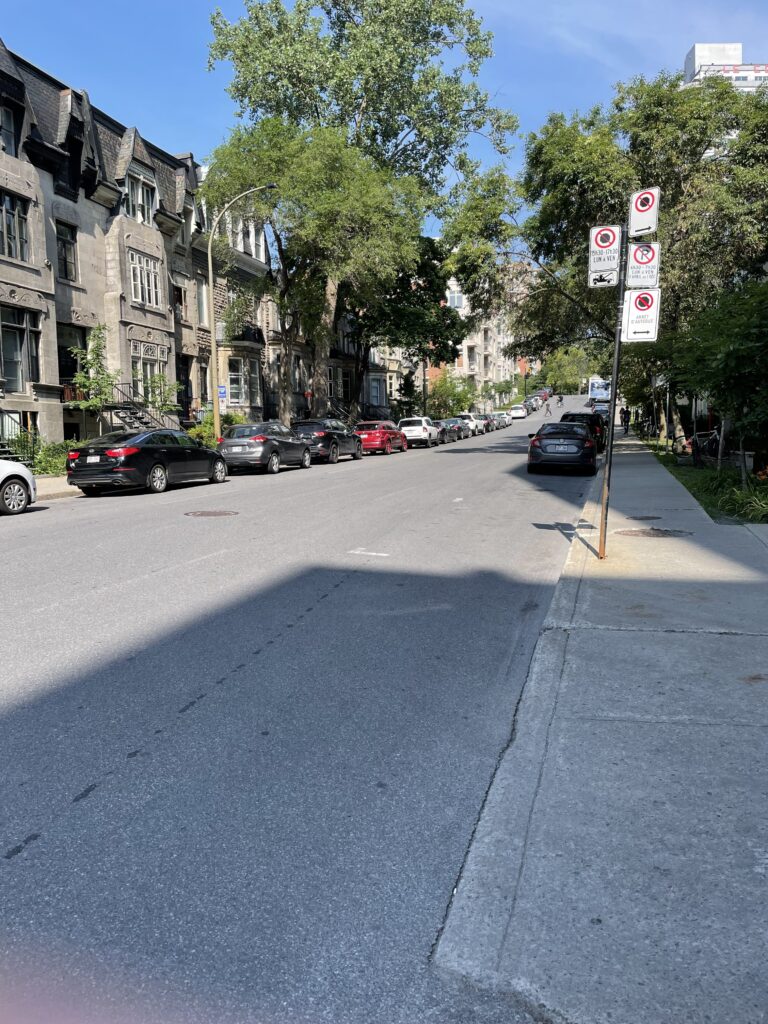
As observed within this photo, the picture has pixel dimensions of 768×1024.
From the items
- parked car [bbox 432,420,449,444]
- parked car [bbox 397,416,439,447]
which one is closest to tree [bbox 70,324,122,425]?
parked car [bbox 397,416,439,447]

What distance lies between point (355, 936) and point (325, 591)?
5115mm

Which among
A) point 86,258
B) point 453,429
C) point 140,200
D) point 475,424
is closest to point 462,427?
point 453,429

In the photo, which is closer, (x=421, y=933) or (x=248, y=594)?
(x=421, y=933)

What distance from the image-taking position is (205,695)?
4910 millimetres

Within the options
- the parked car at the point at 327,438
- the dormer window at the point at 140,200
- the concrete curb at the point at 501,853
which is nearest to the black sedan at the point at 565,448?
the parked car at the point at 327,438

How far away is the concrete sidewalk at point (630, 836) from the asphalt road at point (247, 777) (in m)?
0.17

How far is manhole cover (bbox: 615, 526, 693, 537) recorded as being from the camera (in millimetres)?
10511

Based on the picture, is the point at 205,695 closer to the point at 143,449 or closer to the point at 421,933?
the point at 421,933

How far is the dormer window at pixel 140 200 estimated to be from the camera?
3147 cm

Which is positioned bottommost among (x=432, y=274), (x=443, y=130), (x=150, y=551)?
(x=150, y=551)

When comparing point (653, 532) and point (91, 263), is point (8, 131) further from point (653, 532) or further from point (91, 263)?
point (653, 532)

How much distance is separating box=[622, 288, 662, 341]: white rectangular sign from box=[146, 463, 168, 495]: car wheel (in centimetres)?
1277

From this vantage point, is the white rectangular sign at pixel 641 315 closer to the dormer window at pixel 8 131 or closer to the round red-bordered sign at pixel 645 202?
the round red-bordered sign at pixel 645 202

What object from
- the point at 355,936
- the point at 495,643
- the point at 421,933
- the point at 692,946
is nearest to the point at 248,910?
the point at 355,936
